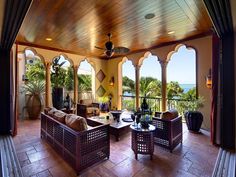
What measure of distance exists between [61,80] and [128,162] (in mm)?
5980

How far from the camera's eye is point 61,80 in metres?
7.52

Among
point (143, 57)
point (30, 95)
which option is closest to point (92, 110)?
point (30, 95)

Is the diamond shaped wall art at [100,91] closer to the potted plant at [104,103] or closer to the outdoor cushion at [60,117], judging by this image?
the potted plant at [104,103]

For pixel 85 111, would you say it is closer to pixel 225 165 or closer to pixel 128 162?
pixel 128 162

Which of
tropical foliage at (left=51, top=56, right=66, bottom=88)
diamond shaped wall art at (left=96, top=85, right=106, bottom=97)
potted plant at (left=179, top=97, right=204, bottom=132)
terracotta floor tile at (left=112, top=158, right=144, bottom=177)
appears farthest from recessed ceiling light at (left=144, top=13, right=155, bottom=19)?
diamond shaped wall art at (left=96, top=85, right=106, bottom=97)

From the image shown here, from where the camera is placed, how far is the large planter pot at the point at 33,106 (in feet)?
19.8

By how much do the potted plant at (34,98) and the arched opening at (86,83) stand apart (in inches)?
72.7

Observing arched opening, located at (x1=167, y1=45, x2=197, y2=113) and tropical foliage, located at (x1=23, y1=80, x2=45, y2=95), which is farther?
tropical foliage, located at (x1=23, y1=80, x2=45, y2=95)

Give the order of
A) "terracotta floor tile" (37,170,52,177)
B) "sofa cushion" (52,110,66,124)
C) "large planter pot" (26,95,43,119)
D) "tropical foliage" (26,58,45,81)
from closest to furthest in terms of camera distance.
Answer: "terracotta floor tile" (37,170,52,177) < "sofa cushion" (52,110,66,124) < "large planter pot" (26,95,43,119) < "tropical foliage" (26,58,45,81)

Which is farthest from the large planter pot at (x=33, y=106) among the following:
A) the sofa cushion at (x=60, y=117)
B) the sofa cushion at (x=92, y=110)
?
the sofa cushion at (x=60, y=117)

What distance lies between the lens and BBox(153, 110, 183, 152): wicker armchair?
3070mm

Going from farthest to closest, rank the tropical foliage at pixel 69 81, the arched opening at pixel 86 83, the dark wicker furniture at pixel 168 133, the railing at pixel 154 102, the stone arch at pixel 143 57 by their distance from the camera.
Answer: the tropical foliage at pixel 69 81, the arched opening at pixel 86 83, the stone arch at pixel 143 57, the railing at pixel 154 102, the dark wicker furniture at pixel 168 133

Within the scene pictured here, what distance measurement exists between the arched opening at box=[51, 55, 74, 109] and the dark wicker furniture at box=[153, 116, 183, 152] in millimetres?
3548

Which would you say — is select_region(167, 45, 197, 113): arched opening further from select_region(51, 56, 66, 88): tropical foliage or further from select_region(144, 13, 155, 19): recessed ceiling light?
select_region(51, 56, 66, 88): tropical foliage
